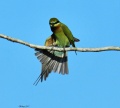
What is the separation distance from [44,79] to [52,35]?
27.3 inches

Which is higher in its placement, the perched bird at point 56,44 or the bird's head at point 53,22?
the bird's head at point 53,22

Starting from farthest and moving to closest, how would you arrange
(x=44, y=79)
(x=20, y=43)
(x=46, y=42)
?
(x=46, y=42) → (x=44, y=79) → (x=20, y=43)

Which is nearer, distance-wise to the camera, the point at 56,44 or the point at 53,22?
the point at 53,22

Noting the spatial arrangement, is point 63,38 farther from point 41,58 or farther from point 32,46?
point 32,46

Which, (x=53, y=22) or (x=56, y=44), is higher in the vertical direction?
(x=53, y=22)

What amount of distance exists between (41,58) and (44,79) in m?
0.32

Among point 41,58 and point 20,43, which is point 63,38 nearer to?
point 41,58

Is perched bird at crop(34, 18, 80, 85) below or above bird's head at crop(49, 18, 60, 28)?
below

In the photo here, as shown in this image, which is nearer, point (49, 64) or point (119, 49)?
point (119, 49)

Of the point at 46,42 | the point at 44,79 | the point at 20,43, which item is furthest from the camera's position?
the point at 46,42

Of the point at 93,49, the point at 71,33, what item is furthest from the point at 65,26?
the point at 93,49

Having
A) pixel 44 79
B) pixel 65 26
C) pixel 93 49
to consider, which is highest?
pixel 65 26

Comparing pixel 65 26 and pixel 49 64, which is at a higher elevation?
pixel 65 26

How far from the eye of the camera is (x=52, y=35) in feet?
17.5
